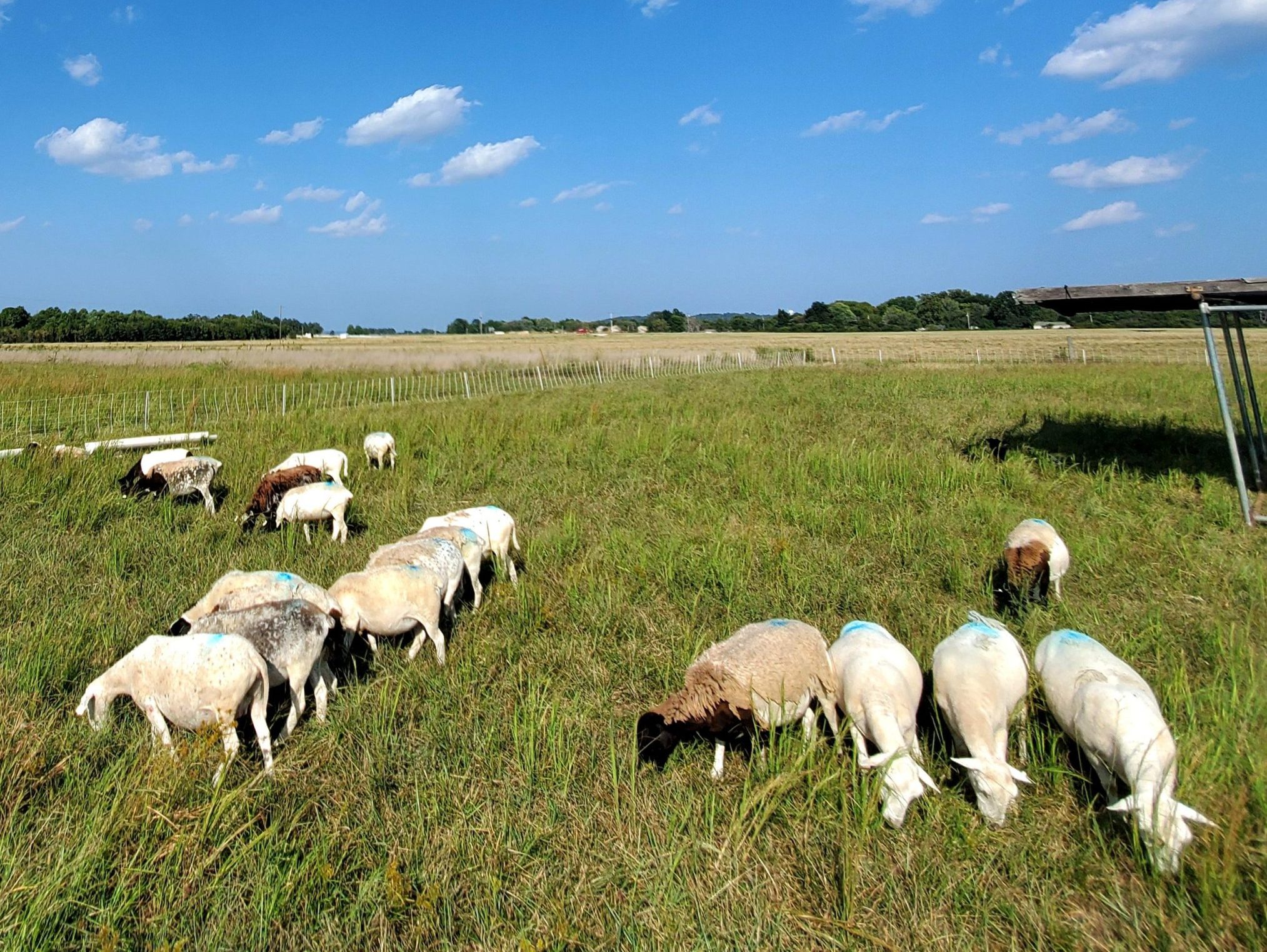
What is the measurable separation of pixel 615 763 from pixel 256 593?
2990mm

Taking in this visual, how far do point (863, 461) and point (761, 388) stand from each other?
12.6 meters

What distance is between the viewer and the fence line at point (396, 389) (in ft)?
55.4

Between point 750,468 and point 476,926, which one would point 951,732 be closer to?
point 476,926

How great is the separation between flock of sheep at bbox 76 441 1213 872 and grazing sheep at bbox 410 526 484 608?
1063 millimetres

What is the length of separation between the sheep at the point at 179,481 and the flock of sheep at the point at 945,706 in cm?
760

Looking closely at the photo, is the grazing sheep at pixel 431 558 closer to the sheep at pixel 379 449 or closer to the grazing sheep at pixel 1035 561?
the grazing sheep at pixel 1035 561

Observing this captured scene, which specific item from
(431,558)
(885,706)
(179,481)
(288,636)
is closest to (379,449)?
(179,481)

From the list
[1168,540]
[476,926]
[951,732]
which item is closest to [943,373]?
[1168,540]

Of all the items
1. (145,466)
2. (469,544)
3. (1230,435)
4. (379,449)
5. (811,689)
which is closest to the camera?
(811,689)

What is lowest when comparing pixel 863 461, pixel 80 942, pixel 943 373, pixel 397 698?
pixel 80 942

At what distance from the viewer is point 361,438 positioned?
12820 mm

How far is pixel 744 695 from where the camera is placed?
3852 millimetres

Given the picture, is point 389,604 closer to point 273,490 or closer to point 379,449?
point 273,490

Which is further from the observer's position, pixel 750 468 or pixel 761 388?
pixel 761 388
